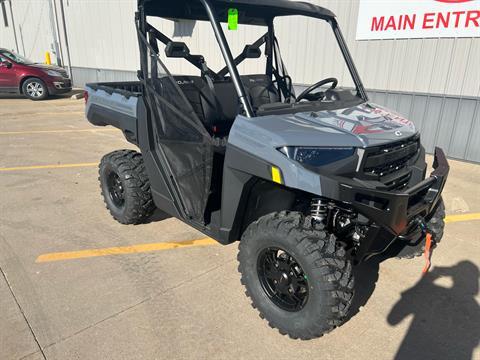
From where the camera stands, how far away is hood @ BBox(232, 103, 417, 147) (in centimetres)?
238

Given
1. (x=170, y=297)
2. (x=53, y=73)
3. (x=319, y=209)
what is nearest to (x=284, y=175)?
(x=319, y=209)

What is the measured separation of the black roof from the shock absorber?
4.99ft

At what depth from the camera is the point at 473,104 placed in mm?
6395

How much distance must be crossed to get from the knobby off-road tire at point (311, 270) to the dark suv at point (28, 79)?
13.3m

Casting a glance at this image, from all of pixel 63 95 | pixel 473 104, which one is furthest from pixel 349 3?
pixel 63 95

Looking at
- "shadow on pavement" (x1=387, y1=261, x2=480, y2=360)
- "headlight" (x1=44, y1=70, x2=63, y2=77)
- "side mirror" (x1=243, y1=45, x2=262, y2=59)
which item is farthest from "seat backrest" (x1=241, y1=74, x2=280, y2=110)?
"headlight" (x1=44, y1=70, x2=63, y2=77)

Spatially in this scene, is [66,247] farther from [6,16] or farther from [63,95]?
[6,16]

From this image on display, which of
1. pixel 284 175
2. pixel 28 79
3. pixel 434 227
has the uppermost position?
pixel 284 175

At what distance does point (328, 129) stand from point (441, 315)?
1593mm

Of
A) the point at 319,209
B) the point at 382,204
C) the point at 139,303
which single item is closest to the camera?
the point at 382,204

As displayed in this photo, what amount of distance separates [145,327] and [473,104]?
6281 millimetres

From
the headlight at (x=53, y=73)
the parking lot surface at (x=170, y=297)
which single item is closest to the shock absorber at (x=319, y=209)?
the parking lot surface at (x=170, y=297)

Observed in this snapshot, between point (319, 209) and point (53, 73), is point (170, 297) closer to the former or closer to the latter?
point (319, 209)

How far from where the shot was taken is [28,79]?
43.4 ft
